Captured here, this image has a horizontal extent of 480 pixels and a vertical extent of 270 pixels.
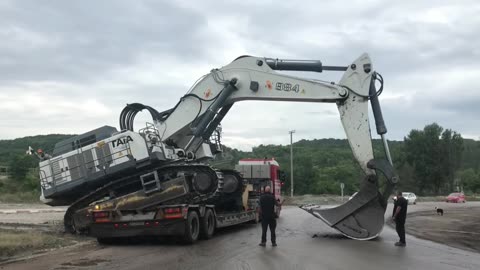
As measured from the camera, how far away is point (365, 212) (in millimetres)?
15500

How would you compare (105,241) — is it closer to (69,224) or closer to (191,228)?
(69,224)

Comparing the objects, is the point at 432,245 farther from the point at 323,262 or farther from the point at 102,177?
the point at 102,177

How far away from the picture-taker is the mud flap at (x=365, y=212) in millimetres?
15297

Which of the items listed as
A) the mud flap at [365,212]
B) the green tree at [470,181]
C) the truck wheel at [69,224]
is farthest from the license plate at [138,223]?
the green tree at [470,181]

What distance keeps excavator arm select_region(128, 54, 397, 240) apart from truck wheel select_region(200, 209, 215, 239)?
1915mm

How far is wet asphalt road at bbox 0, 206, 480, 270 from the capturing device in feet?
35.0

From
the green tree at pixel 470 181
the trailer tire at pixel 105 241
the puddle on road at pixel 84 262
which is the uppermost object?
the green tree at pixel 470 181

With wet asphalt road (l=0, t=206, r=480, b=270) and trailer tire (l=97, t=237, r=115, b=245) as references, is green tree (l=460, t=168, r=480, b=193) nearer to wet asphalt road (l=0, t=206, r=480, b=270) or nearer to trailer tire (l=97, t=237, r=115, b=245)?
wet asphalt road (l=0, t=206, r=480, b=270)

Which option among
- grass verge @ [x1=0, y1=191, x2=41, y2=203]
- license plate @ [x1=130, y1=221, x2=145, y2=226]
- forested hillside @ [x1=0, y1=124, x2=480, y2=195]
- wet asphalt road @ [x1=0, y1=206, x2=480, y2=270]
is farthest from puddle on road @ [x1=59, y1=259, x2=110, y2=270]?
forested hillside @ [x1=0, y1=124, x2=480, y2=195]

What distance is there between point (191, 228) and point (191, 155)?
9.51 ft

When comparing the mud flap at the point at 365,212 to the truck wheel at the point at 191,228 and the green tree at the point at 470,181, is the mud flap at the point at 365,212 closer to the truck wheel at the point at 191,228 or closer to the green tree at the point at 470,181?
the truck wheel at the point at 191,228

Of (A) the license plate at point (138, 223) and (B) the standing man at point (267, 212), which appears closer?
(B) the standing man at point (267, 212)

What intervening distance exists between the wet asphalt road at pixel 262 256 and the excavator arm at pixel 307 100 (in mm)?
869

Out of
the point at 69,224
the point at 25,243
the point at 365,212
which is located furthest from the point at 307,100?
the point at 25,243
